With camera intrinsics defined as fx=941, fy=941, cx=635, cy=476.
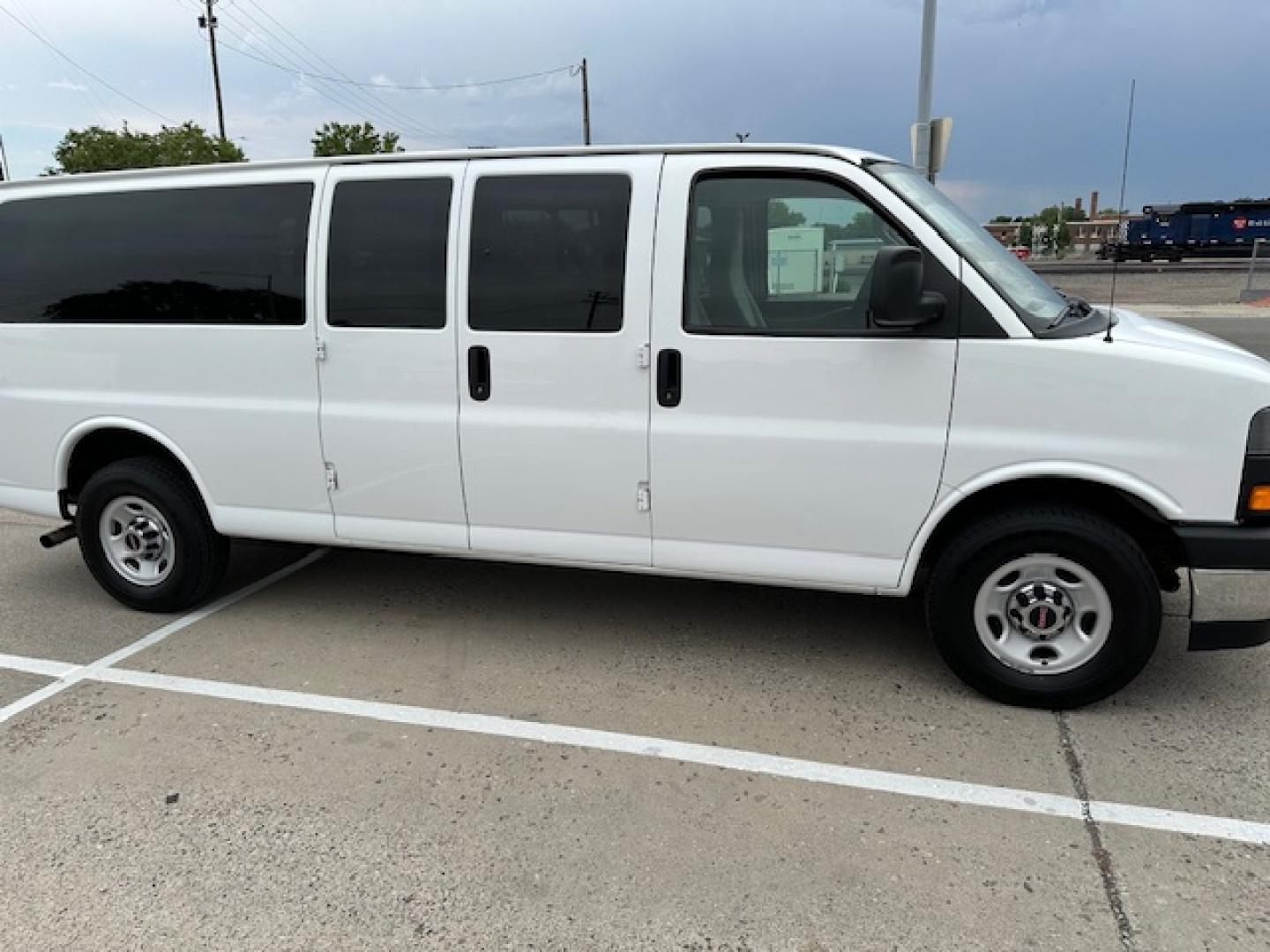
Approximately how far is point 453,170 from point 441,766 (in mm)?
2422

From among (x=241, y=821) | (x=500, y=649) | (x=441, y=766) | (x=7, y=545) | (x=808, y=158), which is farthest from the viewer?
(x=7, y=545)

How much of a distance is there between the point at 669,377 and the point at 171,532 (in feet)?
8.85

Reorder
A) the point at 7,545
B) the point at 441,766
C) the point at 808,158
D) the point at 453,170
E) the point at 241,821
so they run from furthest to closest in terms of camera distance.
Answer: the point at 7,545 < the point at 453,170 < the point at 808,158 < the point at 441,766 < the point at 241,821

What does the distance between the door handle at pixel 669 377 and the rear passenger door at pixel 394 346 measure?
899 mm

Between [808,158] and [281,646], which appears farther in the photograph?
[281,646]

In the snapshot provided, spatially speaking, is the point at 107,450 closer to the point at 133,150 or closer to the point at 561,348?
the point at 561,348

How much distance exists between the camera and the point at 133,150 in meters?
37.3

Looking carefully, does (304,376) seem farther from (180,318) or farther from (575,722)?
(575,722)

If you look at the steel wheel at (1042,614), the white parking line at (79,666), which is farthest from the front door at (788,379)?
the white parking line at (79,666)

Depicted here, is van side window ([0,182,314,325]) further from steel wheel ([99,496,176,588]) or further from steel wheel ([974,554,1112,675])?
steel wheel ([974,554,1112,675])

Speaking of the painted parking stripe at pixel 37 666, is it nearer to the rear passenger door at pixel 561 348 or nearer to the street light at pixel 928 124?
the rear passenger door at pixel 561 348

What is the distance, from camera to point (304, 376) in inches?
167

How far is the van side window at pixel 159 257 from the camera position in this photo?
4.25 meters

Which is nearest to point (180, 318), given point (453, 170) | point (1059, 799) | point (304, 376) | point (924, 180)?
point (304, 376)
